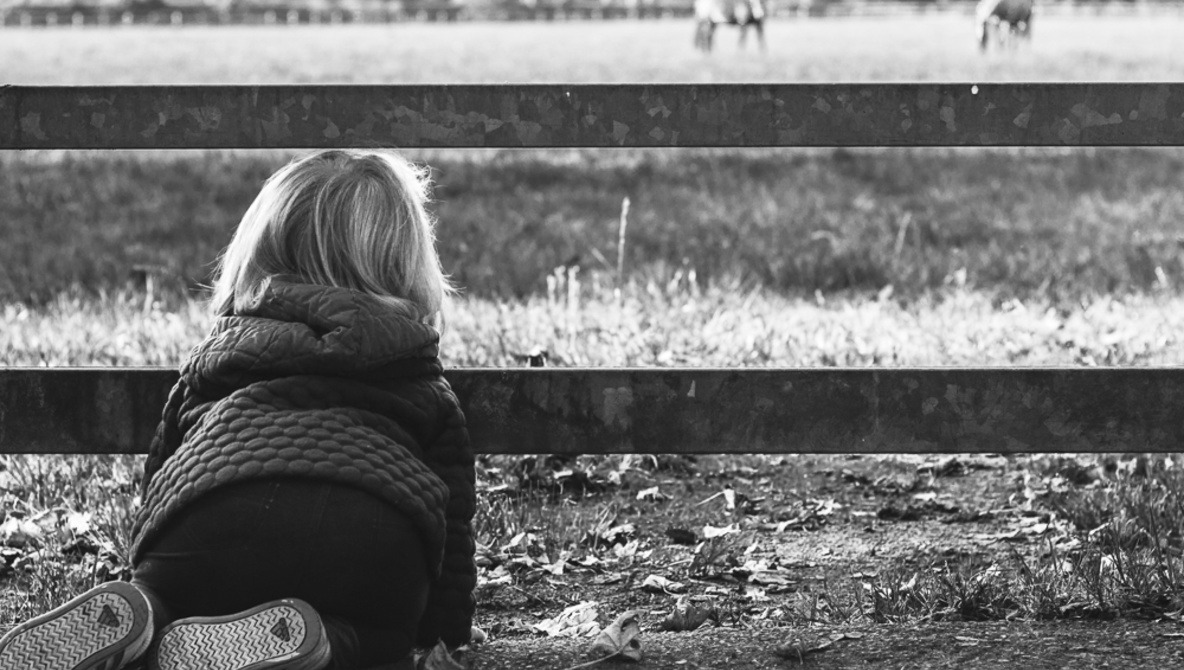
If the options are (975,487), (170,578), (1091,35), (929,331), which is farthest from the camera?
(1091,35)

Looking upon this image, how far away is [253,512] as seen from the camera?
7.25ft

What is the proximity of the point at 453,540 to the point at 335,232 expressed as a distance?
58cm

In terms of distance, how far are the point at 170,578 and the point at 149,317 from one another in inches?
136

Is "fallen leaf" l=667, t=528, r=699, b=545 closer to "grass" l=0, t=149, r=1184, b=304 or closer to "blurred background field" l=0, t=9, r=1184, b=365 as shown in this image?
"blurred background field" l=0, t=9, r=1184, b=365

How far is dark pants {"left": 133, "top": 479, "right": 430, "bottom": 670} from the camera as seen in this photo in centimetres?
221

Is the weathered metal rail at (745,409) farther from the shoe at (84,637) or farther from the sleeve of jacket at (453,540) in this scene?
the shoe at (84,637)

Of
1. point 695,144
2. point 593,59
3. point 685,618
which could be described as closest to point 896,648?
point 685,618

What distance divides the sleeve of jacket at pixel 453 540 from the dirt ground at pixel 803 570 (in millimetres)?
127

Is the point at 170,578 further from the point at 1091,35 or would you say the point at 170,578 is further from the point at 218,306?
the point at 1091,35

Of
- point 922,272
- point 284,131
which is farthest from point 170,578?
point 922,272

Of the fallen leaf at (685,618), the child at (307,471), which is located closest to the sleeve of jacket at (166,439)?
the child at (307,471)

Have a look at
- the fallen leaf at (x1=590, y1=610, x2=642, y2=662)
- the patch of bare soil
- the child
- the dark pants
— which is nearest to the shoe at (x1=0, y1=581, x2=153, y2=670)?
the child

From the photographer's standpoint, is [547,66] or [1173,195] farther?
[547,66]

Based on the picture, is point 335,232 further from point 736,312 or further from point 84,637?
point 736,312
